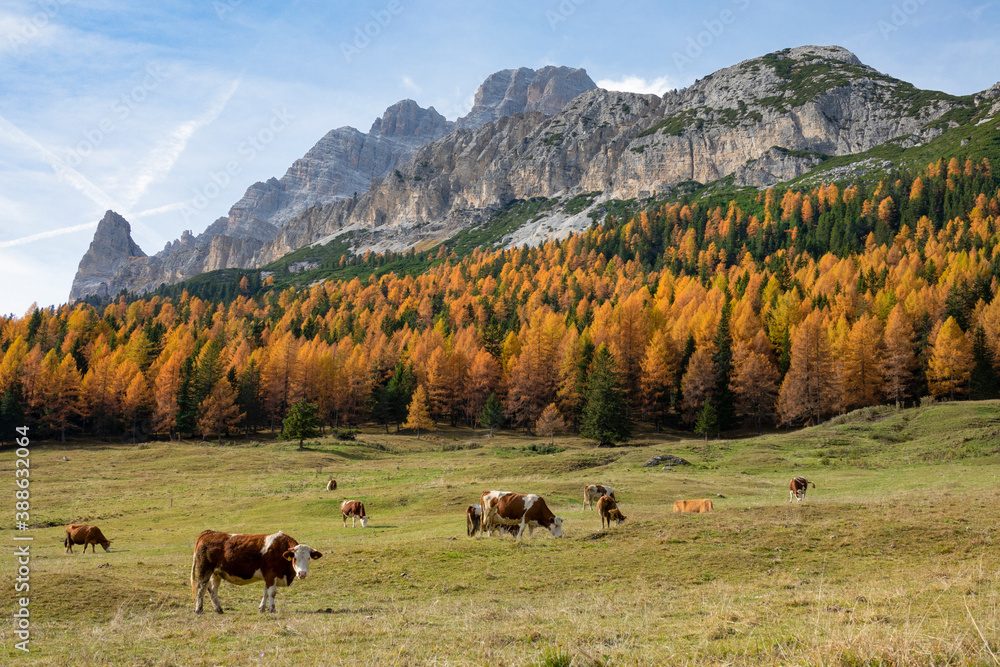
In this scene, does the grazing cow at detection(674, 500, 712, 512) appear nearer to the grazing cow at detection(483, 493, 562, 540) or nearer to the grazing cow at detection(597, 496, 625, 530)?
the grazing cow at detection(597, 496, 625, 530)

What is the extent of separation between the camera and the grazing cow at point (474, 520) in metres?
24.7

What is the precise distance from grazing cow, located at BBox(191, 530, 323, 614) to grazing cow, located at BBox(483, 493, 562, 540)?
11312 millimetres

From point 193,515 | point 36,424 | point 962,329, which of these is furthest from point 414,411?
point 962,329

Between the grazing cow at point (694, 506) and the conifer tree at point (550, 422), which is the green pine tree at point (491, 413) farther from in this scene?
the grazing cow at point (694, 506)

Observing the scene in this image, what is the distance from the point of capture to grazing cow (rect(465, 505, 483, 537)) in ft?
81.1

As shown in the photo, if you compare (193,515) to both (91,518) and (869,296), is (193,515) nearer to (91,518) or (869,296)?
(91,518)

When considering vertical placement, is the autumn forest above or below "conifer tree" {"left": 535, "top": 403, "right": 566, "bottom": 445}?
above

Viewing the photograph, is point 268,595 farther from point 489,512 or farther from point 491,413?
point 491,413

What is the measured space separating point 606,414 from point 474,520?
50697mm

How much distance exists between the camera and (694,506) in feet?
94.0

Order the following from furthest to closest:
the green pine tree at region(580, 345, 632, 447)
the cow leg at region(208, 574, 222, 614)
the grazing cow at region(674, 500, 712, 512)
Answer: the green pine tree at region(580, 345, 632, 447)
the grazing cow at region(674, 500, 712, 512)
the cow leg at region(208, 574, 222, 614)

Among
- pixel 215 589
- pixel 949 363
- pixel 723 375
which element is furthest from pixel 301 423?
pixel 949 363

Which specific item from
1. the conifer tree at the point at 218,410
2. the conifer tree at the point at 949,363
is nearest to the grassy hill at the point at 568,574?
the conifer tree at the point at 949,363

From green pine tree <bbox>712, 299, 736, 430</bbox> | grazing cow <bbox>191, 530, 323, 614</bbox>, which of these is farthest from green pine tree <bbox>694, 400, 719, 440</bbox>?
grazing cow <bbox>191, 530, 323, 614</bbox>
